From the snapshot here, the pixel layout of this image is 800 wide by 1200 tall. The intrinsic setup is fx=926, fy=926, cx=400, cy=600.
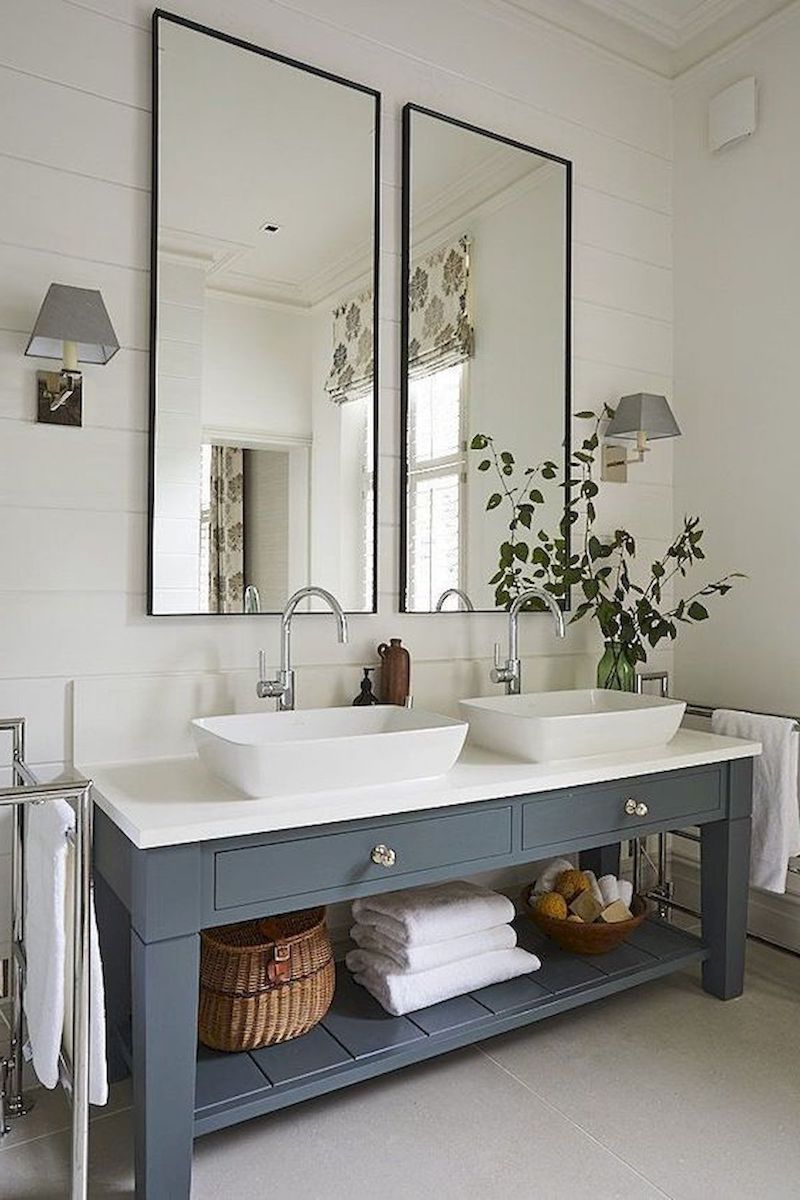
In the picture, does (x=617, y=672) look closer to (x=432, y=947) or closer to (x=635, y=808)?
(x=635, y=808)

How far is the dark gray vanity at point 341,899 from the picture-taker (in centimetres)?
156

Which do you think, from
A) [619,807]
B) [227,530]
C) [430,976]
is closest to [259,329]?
[227,530]

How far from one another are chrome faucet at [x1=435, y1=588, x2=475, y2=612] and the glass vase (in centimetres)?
43

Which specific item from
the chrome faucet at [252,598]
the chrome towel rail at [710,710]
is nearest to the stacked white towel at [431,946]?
the chrome faucet at [252,598]

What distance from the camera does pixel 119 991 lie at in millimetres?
2018

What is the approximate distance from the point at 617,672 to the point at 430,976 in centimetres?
103

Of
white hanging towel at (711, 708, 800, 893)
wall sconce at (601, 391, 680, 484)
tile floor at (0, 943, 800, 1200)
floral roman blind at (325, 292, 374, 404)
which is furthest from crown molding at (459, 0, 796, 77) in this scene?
tile floor at (0, 943, 800, 1200)

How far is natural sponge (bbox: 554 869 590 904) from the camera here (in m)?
2.43

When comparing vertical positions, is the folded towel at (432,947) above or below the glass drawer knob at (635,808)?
below

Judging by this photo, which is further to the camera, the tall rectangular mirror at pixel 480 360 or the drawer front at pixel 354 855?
the tall rectangular mirror at pixel 480 360

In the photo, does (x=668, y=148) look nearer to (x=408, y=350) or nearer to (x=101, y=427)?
(x=408, y=350)

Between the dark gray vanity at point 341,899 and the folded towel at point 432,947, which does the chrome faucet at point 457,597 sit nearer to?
the dark gray vanity at point 341,899

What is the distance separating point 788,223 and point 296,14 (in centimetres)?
147

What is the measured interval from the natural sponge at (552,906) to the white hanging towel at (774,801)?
1.81ft
